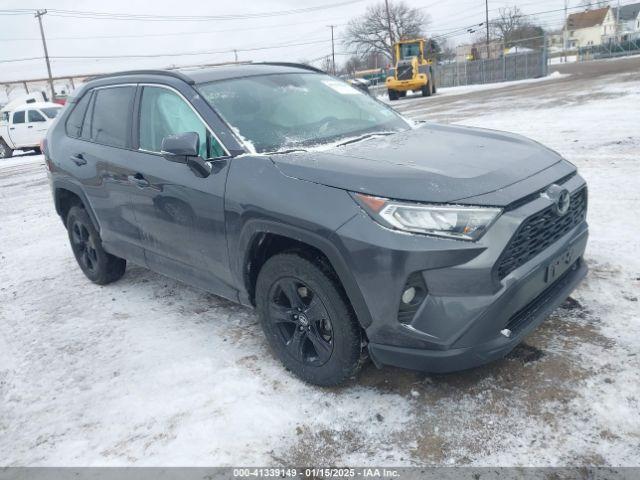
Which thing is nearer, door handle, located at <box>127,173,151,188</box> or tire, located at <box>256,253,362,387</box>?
tire, located at <box>256,253,362,387</box>

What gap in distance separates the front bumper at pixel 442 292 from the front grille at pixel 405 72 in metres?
28.5

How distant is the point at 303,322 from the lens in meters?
2.96

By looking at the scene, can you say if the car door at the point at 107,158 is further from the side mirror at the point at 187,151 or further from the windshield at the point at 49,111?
the windshield at the point at 49,111

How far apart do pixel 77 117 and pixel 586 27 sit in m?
110

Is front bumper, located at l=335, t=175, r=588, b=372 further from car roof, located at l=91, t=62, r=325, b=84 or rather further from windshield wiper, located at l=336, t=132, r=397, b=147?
car roof, located at l=91, t=62, r=325, b=84

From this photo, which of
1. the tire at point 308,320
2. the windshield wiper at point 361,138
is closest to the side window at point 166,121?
the windshield wiper at point 361,138

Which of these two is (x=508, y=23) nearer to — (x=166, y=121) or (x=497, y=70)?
(x=497, y=70)

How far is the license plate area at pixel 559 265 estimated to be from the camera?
9.04 feet

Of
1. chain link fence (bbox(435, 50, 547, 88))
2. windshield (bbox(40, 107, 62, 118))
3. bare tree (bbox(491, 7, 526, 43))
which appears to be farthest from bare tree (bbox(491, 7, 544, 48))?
windshield (bbox(40, 107, 62, 118))

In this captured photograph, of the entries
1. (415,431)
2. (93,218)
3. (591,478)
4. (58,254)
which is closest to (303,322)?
(415,431)

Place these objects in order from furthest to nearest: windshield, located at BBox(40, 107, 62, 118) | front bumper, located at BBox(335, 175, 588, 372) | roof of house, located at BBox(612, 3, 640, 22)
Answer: roof of house, located at BBox(612, 3, 640, 22) → windshield, located at BBox(40, 107, 62, 118) → front bumper, located at BBox(335, 175, 588, 372)

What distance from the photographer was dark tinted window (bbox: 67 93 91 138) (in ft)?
15.3

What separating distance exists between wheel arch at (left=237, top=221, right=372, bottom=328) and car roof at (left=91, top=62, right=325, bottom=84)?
1244 mm

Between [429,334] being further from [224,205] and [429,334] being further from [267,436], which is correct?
[224,205]
